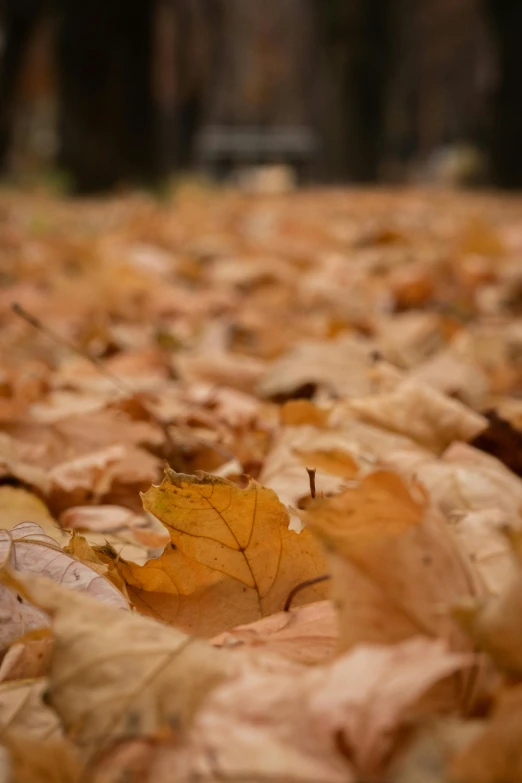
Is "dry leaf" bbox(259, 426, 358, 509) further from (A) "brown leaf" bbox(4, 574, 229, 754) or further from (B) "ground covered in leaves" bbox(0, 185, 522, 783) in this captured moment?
(A) "brown leaf" bbox(4, 574, 229, 754)

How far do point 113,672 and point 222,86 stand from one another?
1719 centimetres

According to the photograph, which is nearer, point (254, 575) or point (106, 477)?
point (254, 575)

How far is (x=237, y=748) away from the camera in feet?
1.08

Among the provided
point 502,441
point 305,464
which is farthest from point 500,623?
point 502,441

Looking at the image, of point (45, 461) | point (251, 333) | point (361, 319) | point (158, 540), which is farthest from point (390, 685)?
point (361, 319)

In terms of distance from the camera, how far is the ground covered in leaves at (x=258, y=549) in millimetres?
342

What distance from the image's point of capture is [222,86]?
1662cm

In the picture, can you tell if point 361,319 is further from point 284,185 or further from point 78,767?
point 284,185

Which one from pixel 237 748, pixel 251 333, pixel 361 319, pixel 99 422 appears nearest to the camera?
pixel 237 748

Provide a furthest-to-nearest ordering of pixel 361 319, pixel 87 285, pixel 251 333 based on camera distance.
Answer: pixel 87 285
pixel 361 319
pixel 251 333

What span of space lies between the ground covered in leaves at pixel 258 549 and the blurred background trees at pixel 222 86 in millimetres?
5461

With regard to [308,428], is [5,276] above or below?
below

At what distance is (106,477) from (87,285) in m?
1.18

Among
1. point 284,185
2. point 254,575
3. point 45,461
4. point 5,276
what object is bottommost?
point 284,185
